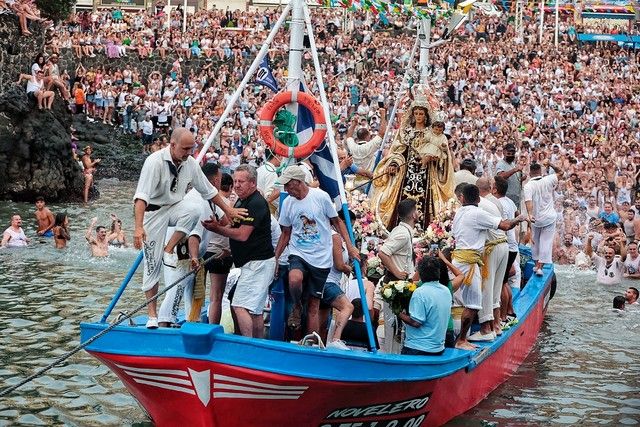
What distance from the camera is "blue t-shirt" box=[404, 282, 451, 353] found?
11.5 meters

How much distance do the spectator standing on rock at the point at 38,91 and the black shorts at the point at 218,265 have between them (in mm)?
19961

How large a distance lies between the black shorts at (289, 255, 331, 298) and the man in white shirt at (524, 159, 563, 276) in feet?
21.9

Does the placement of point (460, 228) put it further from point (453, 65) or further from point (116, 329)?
point (453, 65)

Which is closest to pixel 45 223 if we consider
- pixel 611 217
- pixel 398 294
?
pixel 611 217

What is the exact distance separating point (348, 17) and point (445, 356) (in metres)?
36.9

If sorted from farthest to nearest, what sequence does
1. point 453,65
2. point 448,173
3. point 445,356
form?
point 453,65 → point 448,173 → point 445,356

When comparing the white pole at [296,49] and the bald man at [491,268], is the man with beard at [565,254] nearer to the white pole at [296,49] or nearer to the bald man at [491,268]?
the bald man at [491,268]

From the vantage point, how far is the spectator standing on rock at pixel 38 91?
30703 millimetres

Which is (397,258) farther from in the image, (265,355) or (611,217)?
(611,217)

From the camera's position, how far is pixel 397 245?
1240cm

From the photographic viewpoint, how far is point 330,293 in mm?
11766

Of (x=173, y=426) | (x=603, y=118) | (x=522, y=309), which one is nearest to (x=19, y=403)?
(x=173, y=426)

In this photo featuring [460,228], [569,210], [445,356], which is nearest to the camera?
[445,356]

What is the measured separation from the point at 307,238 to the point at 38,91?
20779mm
